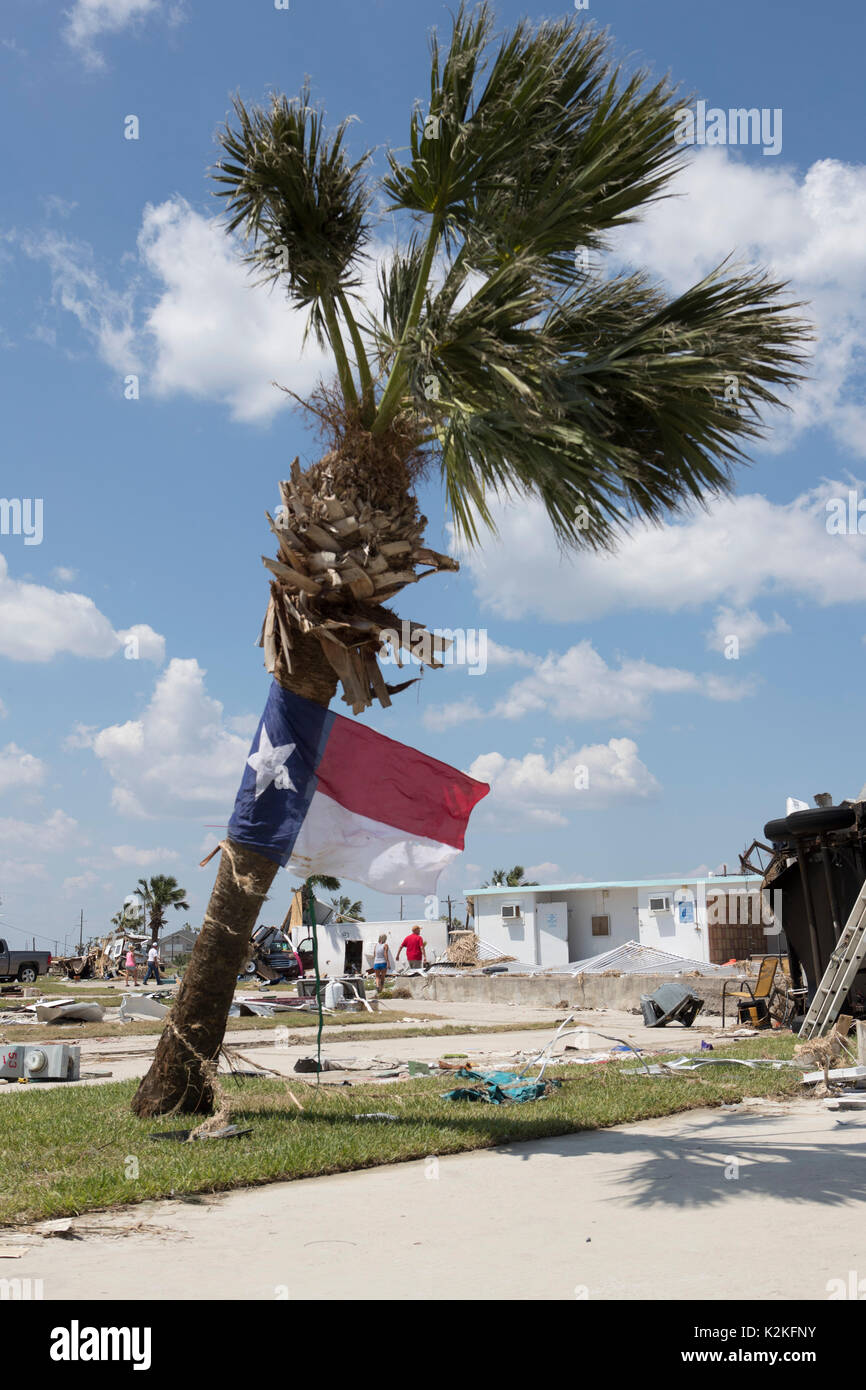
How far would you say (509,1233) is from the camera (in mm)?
4762

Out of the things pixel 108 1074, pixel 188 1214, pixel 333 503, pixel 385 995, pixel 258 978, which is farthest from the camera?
pixel 258 978

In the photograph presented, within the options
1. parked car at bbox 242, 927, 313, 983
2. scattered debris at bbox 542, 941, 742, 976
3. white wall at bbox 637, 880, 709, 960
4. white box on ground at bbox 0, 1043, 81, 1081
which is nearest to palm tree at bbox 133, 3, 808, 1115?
white box on ground at bbox 0, 1043, 81, 1081

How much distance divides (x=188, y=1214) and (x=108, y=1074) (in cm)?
683

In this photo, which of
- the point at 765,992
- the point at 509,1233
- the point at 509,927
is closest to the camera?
the point at 509,1233

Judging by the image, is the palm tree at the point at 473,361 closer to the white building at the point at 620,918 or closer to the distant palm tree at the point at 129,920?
the white building at the point at 620,918

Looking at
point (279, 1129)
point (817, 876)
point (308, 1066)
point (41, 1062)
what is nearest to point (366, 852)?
point (279, 1129)

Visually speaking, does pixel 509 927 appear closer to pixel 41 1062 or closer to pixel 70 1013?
pixel 70 1013

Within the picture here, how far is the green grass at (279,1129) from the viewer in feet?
18.8

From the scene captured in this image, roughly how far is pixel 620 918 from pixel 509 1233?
37940mm

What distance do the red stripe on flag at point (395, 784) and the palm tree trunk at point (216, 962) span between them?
1.38 ft

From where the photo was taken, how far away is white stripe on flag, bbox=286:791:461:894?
24.7 ft

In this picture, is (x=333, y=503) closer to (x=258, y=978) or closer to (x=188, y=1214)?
(x=188, y=1214)
